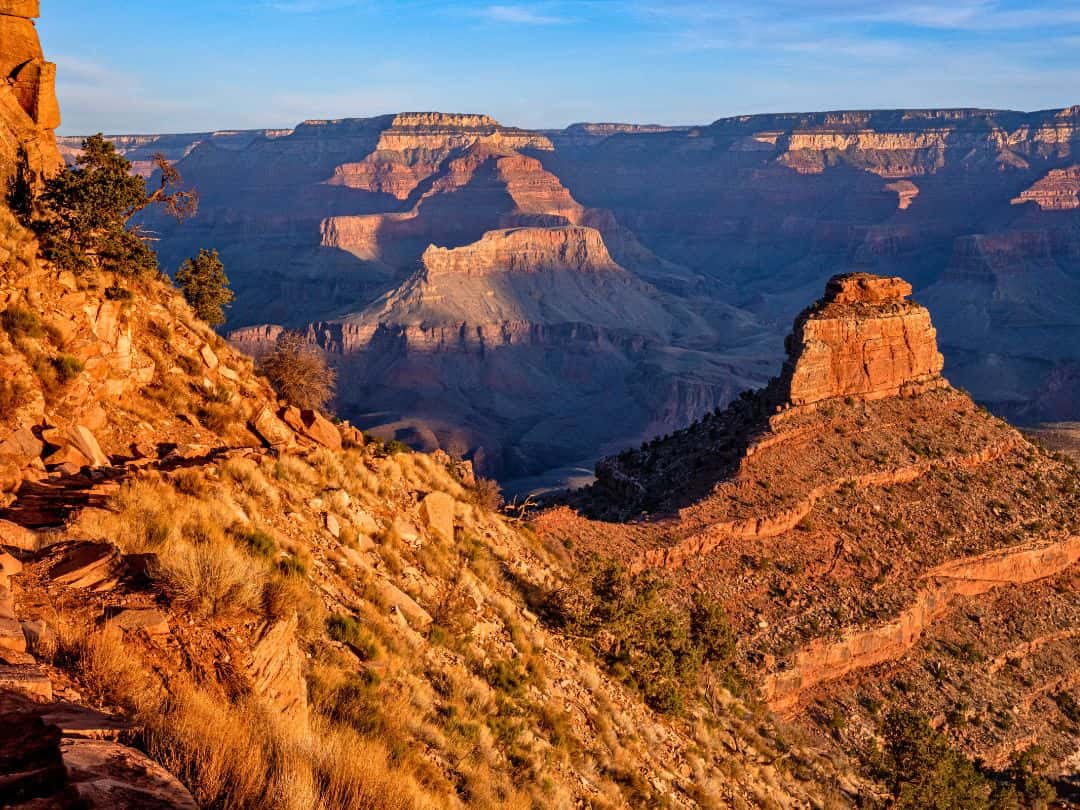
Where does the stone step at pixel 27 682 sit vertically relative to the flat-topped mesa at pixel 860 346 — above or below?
Result: above

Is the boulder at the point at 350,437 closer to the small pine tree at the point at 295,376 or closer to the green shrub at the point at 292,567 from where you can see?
the small pine tree at the point at 295,376

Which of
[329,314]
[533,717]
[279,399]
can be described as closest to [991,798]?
[533,717]

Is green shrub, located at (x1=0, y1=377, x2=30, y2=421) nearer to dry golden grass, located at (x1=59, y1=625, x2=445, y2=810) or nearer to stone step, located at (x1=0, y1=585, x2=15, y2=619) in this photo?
stone step, located at (x1=0, y1=585, x2=15, y2=619)

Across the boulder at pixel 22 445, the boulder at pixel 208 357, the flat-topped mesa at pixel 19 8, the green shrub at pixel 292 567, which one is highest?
the flat-topped mesa at pixel 19 8

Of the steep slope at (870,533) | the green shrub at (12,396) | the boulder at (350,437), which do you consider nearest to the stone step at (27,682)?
the green shrub at (12,396)

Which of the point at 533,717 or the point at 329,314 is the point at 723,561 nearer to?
the point at 533,717

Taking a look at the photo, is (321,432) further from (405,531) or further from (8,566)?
(8,566)
